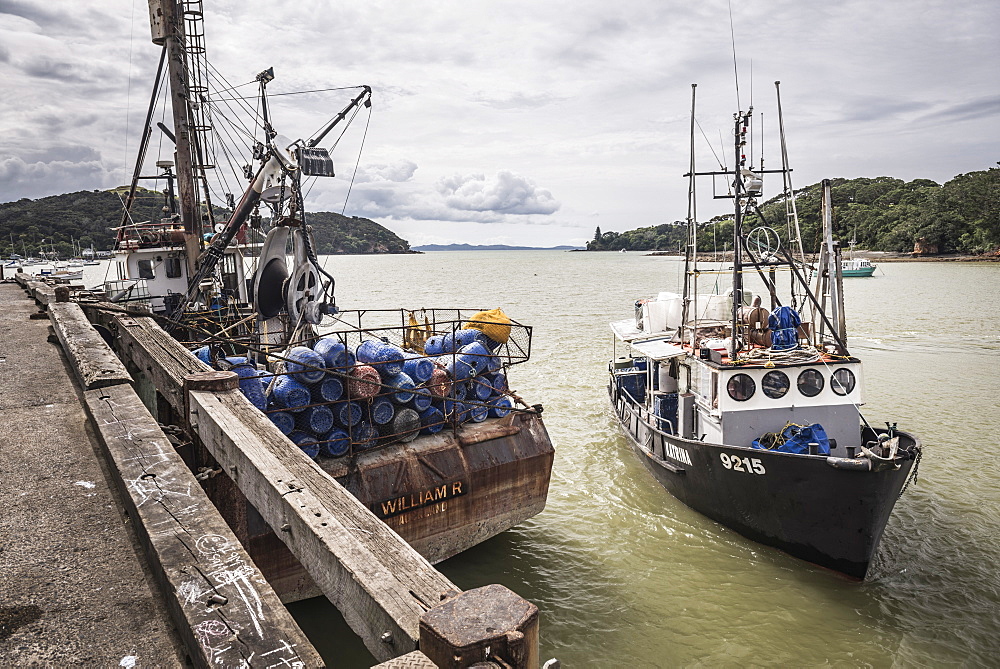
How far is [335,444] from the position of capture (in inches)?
316

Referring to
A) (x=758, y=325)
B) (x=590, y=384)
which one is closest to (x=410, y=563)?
(x=758, y=325)

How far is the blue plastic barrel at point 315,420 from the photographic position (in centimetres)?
795

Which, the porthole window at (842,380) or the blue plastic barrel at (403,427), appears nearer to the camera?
the blue plastic barrel at (403,427)

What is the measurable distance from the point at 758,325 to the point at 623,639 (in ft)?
23.1

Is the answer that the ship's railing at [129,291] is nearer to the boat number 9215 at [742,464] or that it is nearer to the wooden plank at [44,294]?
the wooden plank at [44,294]

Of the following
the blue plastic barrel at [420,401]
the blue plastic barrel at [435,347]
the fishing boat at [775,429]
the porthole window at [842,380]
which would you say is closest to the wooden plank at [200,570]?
the blue plastic barrel at [420,401]

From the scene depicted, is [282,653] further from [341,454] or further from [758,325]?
[758,325]

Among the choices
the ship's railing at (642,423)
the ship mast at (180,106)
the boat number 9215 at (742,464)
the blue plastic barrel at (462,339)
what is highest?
the ship mast at (180,106)

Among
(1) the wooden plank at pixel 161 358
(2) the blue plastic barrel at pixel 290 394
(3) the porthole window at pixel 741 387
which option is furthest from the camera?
(3) the porthole window at pixel 741 387

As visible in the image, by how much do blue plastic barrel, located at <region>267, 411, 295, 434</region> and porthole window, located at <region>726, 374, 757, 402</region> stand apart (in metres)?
7.44

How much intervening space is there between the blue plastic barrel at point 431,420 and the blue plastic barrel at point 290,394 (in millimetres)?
1597

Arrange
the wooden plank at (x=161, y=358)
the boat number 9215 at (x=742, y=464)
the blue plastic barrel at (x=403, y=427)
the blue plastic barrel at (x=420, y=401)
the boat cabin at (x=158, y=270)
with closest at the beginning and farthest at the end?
the wooden plank at (x=161, y=358) < the blue plastic barrel at (x=403, y=427) < the blue plastic barrel at (x=420, y=401) < the boat number 9215 at (x=742, y=464) < the boat cabin at (x=158, y=270)

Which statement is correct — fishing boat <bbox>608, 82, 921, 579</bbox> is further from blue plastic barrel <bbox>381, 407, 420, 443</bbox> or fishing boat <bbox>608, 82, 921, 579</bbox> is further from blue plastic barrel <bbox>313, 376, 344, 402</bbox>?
blue plastic barrel <bbox>313, 376, 344, 402</bbox>

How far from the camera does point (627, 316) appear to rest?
133 ft
